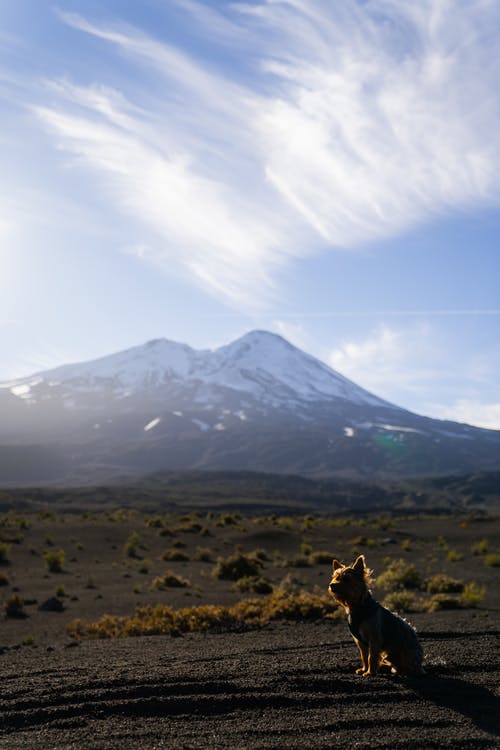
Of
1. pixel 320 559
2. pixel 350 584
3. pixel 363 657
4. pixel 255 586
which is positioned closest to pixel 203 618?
pixel 255 586

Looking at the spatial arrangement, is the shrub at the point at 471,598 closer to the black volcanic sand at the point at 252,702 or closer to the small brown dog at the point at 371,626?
the black volcanic sand at the point at 252,702

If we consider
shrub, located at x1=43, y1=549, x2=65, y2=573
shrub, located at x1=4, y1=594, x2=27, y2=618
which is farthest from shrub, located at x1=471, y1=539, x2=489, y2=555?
shrub, located at x1=4, y1=594, x2=27, y2=618

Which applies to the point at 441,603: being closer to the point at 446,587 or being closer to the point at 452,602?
the point at 452,602

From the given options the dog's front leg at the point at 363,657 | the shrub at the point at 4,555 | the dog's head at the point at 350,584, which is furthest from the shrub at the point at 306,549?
the dog's head at the point at 350,584

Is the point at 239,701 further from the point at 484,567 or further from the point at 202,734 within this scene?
the point at 484,567

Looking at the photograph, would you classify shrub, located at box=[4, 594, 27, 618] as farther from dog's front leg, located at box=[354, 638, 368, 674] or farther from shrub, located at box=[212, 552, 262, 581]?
dog's front leg, located at box=[354, 638, 368, 674]

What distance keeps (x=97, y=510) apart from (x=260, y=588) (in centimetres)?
4109

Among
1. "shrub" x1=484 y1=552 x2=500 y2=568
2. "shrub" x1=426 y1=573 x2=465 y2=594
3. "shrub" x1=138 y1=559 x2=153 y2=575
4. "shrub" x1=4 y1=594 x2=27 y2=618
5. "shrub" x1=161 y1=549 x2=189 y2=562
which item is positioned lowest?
"shrub" x1=161 y1=549 x2=189 y2=562

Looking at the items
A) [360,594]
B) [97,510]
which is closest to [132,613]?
[360,594]

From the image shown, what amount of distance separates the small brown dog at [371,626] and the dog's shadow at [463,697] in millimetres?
196

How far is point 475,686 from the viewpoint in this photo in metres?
5.37

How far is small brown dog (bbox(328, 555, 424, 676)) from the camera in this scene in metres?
5.27

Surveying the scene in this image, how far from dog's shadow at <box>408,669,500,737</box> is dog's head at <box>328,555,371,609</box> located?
2.96 ft

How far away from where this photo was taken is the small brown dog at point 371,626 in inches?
207
